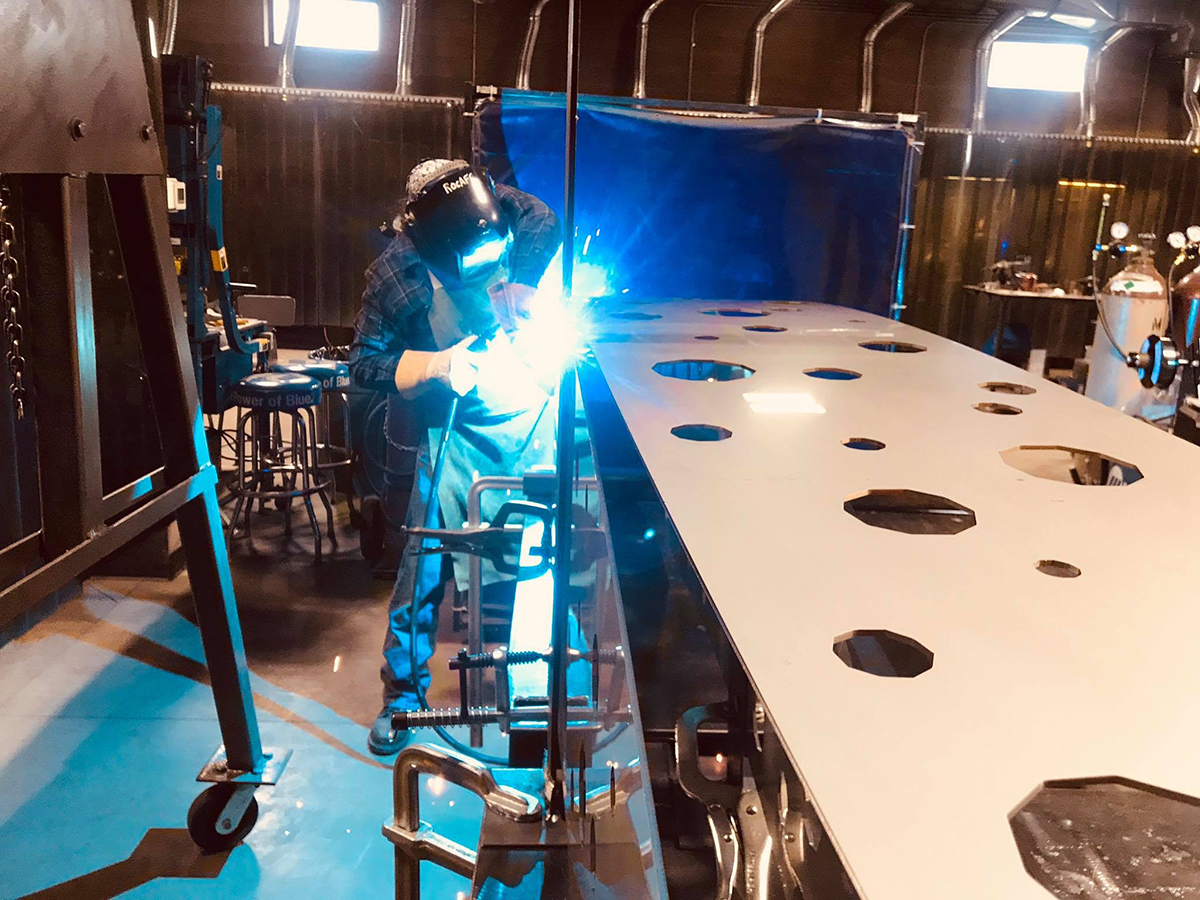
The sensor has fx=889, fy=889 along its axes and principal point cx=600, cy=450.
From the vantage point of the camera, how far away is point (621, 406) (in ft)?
4.78

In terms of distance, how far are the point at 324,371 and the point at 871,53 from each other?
5.24 metres

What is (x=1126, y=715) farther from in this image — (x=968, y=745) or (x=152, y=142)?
(x=152, y=142)

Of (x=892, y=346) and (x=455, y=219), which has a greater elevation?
(x=455, y=219)

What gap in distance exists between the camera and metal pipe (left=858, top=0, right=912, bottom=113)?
683 centimetres

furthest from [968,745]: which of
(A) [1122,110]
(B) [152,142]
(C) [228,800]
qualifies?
(A) [1122,110]

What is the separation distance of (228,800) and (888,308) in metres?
2.75

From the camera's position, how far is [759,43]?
272 inches

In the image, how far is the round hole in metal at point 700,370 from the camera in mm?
1816

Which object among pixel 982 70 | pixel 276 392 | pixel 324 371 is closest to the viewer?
pixel 276 392

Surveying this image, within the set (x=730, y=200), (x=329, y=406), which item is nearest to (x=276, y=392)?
(x=329, y=406)

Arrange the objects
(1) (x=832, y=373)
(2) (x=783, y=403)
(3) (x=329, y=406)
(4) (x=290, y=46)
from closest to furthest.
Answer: (2) (x=783, y=403) → (1) (x=832, y=373) → (3) (x=329, y=406) → (4) (x=290, y=46)

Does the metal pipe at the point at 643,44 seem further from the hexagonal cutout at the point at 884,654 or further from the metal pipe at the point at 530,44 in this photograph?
the hexagonal cutout at the point at 884,654

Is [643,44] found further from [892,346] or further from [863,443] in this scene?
[863,443]

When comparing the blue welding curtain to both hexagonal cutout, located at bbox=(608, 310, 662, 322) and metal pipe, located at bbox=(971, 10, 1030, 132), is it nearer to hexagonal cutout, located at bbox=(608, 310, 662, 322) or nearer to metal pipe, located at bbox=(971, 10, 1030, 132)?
hexagonal cutout, located at bbox=(608, 310, 662, 322)
